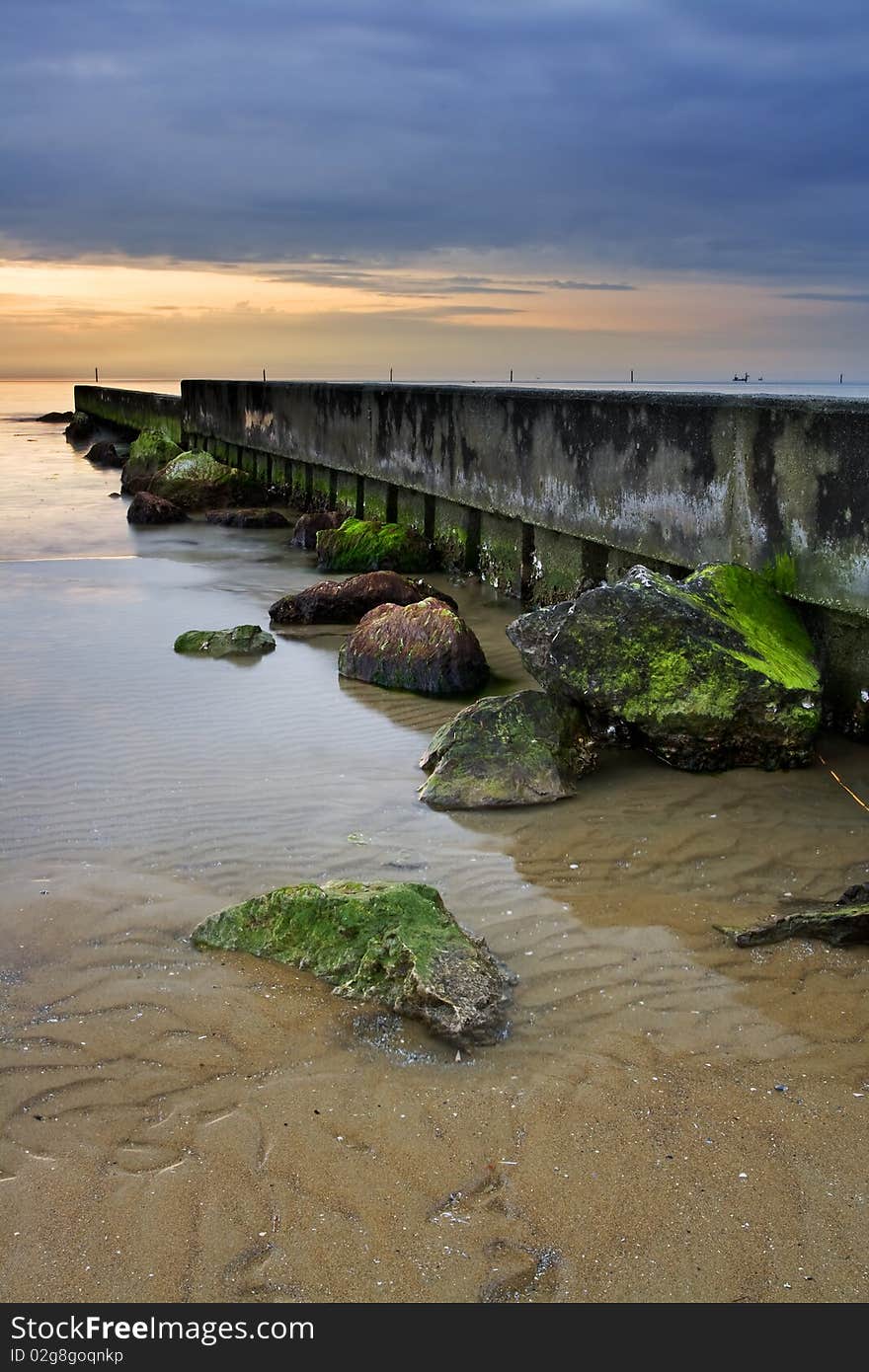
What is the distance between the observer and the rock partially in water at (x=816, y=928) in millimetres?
3590

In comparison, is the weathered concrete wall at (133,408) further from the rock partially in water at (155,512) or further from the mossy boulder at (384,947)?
the mossy boulder at (384,947)

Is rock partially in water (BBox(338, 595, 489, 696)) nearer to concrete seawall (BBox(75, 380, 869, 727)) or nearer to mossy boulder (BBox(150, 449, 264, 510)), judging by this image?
concrete seawall (BBox(75, 380, 869, 727))

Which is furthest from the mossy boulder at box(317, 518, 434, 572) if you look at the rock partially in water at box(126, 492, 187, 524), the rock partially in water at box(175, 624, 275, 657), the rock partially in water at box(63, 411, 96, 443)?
the rock partially in water at box(63, 411, 96, 443)

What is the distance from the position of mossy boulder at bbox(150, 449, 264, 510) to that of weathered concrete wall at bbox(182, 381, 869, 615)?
17.8 feet

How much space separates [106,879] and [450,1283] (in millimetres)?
2241

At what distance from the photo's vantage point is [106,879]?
13.5 ft

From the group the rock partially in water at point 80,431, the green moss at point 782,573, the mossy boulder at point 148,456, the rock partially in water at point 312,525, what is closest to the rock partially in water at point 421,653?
the green moss at point 782,573

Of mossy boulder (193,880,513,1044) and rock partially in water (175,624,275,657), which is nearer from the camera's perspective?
mossy boulder (193,880,513,1044)

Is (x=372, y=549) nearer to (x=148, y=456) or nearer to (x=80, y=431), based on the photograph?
(x=148, y=456)

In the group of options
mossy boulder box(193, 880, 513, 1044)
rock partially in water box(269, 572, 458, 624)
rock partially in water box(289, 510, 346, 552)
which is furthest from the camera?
rock partially in water box(289, 510, 346, 552)

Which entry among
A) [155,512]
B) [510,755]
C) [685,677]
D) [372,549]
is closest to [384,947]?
[510,755]

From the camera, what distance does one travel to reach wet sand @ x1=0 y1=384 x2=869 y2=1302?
2.35 m

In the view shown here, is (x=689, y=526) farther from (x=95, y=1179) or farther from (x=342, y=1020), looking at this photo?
(x=95, y=1179)
